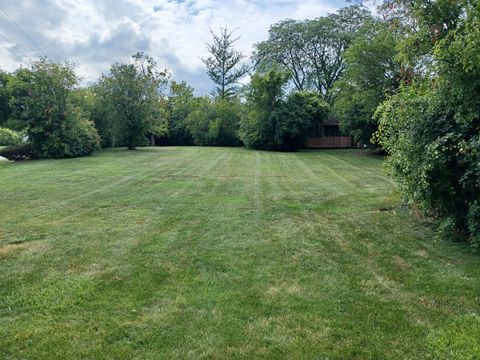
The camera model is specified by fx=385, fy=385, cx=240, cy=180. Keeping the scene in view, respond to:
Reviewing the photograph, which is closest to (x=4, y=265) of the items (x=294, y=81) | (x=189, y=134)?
(x=189, y=134)

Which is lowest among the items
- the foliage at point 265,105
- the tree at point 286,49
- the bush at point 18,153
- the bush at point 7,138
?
the bush at point 18,153

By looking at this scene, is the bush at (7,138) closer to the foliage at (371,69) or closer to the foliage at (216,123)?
the foliage at (216,123)

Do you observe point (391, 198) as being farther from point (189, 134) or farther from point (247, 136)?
point (189, 134)

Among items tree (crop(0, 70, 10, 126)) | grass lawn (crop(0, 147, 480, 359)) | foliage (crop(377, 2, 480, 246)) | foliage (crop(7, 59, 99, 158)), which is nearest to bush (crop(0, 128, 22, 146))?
tree (crop(0, 70, 10, 126))

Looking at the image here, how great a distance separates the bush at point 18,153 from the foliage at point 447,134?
1907 centimetres

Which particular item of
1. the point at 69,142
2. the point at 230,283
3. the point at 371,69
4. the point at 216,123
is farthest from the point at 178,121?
the point at 230,283

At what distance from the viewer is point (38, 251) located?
4562 mm

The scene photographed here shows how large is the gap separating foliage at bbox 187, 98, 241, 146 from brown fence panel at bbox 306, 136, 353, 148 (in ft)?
19.1

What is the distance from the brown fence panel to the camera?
29.0 metres

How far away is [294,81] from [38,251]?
35009 millimetres

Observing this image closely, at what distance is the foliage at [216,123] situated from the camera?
1161 inches

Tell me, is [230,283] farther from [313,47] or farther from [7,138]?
[7,138]

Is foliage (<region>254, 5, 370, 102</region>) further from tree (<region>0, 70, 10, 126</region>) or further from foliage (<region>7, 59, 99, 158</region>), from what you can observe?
tree (<region>0, 70, 10, 126</region>)

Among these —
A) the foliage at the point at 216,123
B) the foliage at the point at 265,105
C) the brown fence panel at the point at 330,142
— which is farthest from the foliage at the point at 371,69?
the foliage at the point at 216,123
